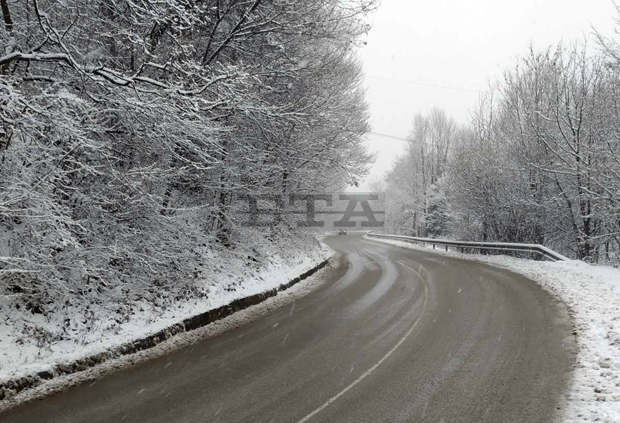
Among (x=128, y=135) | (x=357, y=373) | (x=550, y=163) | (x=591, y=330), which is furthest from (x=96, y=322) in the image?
(x=550, y=163)

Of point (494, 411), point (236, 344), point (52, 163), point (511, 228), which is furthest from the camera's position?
point (511, 228)

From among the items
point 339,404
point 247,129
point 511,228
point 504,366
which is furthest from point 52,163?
point 511,228

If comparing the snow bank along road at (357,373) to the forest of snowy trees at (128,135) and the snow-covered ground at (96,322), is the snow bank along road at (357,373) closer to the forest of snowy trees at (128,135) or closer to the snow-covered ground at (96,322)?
the snow-covered ground at (96,322)

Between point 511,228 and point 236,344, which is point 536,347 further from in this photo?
→ point 511,228

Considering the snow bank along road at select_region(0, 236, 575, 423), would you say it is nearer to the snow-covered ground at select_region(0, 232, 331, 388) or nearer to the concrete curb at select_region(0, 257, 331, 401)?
the concrete curb at select_region(0, 257, 331, 401)

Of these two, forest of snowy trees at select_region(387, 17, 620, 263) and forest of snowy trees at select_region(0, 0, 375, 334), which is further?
forest of snowy trees at select_region(387, 17, 620, 263)

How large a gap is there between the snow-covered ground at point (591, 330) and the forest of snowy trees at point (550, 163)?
2.90 m

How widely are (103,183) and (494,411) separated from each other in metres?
7.59

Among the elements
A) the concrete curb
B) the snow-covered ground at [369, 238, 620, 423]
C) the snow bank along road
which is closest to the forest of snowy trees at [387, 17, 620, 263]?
the snow-covered ground at [369, 238, 620, 423]

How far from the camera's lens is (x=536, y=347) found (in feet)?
23.6

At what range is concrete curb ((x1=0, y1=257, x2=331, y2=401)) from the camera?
5.71 meters

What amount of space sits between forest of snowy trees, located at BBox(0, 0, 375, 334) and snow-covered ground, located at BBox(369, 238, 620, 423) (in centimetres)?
674

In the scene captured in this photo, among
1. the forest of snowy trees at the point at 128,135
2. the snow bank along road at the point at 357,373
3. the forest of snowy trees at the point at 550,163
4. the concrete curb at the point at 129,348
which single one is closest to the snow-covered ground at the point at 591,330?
the snow bank along road at the point at 357,373

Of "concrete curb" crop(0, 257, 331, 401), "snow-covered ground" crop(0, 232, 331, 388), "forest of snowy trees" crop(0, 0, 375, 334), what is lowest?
"concrete curb" crop(0, 257, 331, 401)
